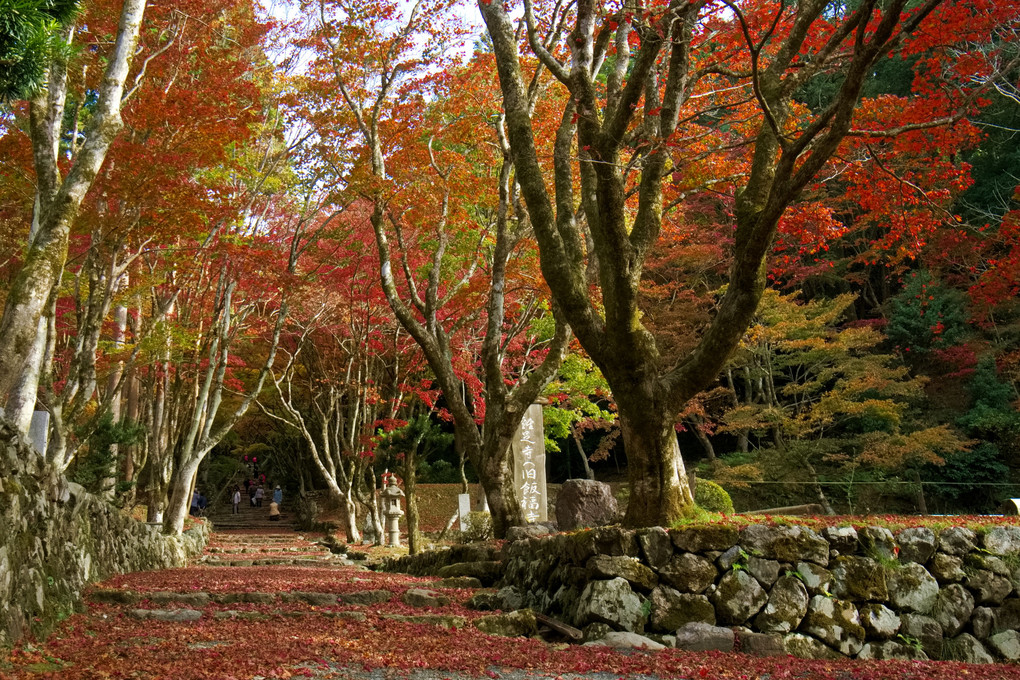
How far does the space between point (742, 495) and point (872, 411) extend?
3.35m

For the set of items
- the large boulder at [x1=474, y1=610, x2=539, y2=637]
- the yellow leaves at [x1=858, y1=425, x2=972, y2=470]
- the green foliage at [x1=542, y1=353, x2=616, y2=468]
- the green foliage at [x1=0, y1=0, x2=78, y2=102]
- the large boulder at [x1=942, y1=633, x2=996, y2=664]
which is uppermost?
the green foliage at [x1=0, y1=0, x2=78, y2=102]

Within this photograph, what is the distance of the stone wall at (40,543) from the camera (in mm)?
4184

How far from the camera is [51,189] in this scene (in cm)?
662

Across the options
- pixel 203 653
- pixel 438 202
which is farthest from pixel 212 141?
pixel 203 653

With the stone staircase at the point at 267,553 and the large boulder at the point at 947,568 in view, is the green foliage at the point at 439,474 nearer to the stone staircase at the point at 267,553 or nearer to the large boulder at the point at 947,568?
the stone staircase at the point at 267,553

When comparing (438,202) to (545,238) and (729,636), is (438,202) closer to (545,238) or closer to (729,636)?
(545,238)

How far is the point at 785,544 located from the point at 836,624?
2.08 ft

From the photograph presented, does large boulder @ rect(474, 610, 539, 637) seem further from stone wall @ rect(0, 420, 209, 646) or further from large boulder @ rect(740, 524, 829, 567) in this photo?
stone wall @ rect(0, 420, 209, 646)

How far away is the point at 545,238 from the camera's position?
6.61m

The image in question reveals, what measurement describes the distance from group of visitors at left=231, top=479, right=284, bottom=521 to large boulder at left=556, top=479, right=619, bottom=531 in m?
19.9

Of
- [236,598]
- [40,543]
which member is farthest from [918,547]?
[40,543]

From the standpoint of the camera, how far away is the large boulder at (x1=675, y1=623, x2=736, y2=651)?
→ 210 inches

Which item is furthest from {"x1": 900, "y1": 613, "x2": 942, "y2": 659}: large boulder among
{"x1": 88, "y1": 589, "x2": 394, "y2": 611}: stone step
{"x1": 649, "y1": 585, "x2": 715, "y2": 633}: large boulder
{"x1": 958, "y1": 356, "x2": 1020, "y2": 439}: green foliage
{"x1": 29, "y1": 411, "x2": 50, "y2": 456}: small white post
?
{"x1": 958, "y1": 356, "x2": 1020, "y2": 439}: green foliage

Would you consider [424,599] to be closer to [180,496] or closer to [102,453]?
[180,496]
